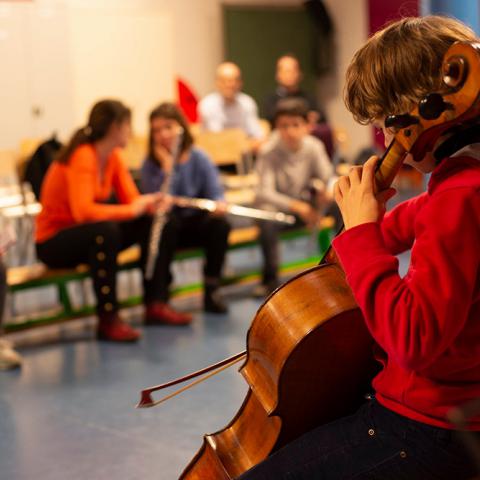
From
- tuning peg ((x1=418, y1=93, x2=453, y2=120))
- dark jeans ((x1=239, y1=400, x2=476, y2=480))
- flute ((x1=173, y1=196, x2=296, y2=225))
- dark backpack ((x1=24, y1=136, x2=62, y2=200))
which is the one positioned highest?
tuning peg ((x1=418, y1=93, x2=453, y2=120))

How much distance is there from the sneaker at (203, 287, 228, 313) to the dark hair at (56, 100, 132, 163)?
0.98m

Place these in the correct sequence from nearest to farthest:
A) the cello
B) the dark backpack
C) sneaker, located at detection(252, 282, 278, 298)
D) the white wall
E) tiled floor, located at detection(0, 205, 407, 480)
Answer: the cello
tiled floor, located at detection(0, 205, 407, 480)
the dark backpack
sneaker, located at detection(252, 282, 278, 298)
the white wall

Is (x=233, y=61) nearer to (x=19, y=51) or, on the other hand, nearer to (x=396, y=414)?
(x=19, y=51)

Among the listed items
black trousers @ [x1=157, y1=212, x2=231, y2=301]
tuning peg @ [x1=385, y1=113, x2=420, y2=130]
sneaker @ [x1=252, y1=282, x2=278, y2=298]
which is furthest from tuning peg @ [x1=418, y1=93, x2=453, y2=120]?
sneaker @ [x1=252, y1=282, x2=278, y2=298]

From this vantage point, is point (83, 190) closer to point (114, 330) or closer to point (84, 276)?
point (84, 276)

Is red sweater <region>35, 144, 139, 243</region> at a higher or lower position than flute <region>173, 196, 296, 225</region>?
higher

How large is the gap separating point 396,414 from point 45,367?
2.55 m

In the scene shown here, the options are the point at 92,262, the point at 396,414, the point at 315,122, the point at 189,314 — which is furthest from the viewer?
the point at 315,122

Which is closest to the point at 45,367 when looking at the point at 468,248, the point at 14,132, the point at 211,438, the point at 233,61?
the point at 211,438

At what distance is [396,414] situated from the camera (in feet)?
4.17

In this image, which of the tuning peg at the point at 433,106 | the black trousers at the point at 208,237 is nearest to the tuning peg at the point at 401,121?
the tuning peg at the point at 433,106

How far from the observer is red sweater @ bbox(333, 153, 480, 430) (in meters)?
1.11

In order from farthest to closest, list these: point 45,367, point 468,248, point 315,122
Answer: point 315,122 < point 45,367 < point 468,248

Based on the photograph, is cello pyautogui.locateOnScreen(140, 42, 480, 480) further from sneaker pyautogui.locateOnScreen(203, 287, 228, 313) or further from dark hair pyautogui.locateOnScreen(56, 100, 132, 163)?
sneaker pyautogui.locateOnScreen(203, 287, 228, 313)
